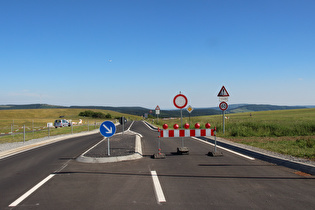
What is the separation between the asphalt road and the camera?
189 inches

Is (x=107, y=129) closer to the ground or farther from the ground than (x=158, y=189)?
farther from the ground

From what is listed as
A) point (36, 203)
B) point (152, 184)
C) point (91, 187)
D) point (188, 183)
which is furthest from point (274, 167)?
point (36, 203)

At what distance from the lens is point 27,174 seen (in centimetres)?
767

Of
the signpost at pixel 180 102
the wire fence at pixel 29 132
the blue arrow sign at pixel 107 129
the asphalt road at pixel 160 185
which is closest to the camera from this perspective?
the asphalt road at pixel 160 185

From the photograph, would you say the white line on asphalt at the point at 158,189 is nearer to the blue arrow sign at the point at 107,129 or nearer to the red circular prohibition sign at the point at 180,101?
the blue arrow sign at the point at 107,129

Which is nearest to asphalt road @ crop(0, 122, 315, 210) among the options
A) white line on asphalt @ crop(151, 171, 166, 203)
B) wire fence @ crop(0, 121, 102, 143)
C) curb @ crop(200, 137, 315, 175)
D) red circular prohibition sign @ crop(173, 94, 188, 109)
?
white line on asphalt @ crop(151, 171, 166, 203)

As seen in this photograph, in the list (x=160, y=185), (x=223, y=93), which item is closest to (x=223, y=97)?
(x=223, y=93)

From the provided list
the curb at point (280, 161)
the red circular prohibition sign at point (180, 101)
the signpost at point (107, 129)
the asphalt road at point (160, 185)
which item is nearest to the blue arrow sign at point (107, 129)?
the signpost at point (107, 129)

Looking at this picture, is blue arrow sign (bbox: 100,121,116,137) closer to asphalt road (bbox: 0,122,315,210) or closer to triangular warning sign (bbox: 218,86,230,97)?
asphalt road (bbox: 0,122,315,210)

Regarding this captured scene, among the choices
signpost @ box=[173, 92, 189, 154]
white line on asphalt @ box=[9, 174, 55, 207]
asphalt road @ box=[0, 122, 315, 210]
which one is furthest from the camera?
signpost @ box=[173, 92, 189, 154]

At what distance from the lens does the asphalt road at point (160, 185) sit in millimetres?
4809

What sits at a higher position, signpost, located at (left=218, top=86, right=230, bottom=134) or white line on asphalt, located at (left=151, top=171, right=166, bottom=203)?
signpost, located at (left=218, top=86, right=230, bottom=134)

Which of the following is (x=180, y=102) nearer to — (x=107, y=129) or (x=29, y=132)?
(x=107, y=129)

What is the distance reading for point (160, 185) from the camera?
6047 millimetres
